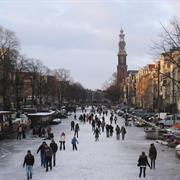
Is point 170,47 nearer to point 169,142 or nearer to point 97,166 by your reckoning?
point 169,142

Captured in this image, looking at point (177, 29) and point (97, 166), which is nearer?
point (97, 166)

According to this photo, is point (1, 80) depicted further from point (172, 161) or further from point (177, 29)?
point (172, 161)

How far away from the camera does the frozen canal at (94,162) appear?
34844 millimetres

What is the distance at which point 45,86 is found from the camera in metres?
167

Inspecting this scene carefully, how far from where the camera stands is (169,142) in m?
56.3

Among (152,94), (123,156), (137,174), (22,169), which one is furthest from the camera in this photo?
(152,94)

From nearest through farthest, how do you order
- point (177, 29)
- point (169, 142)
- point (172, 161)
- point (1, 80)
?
point (172, 161) → point (169, 142) → point (177, 29) → point (1, 80)

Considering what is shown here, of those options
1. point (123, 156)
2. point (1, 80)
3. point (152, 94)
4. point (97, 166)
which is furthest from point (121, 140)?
point (152, 94)

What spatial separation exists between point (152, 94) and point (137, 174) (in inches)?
4906

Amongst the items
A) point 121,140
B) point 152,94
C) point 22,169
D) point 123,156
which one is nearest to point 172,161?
point 123,156

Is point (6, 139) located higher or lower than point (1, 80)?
lower

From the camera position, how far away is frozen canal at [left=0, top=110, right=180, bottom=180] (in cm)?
3484

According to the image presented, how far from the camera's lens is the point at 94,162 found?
4162cm

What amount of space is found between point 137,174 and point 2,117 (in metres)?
34.9
